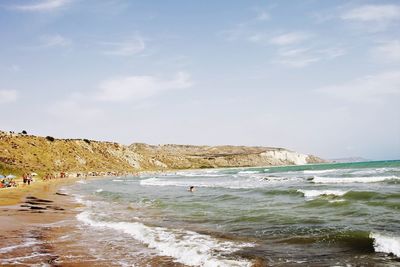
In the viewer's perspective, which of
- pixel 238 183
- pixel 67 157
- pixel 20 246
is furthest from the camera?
pixel 67 157

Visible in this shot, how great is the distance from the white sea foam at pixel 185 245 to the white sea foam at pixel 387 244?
4.09 m

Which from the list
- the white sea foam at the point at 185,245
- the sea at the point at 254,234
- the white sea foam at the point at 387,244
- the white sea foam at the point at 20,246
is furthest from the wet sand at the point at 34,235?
the white sea foam at the point at 387,244

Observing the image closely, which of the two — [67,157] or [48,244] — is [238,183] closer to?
[48,244]

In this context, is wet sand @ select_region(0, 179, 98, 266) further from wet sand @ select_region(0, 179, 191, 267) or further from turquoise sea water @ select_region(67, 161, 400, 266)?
turquoise sea water @ select_region(67, 161, 400, 266)

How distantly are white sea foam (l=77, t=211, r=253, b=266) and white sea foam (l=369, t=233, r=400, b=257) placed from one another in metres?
Result: 4.09

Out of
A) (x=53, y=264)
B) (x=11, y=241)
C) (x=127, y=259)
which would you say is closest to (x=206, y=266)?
(x=127, y=259)

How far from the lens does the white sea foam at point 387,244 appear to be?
11.5 meters

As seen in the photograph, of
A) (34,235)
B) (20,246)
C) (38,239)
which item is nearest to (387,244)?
(20,246)

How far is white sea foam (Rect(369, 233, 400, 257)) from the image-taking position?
1149cm

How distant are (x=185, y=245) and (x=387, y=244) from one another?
6368mm

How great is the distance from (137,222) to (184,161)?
157782 millimetres

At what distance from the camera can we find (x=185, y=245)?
13.2m

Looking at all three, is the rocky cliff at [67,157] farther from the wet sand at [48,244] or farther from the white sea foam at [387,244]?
the white sea foam at [387,244]

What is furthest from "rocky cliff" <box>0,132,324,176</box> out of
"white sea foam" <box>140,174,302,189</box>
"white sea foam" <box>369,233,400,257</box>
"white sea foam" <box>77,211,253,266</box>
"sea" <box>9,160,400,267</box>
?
"white sea foam" <box>369,233,400,257</box>
